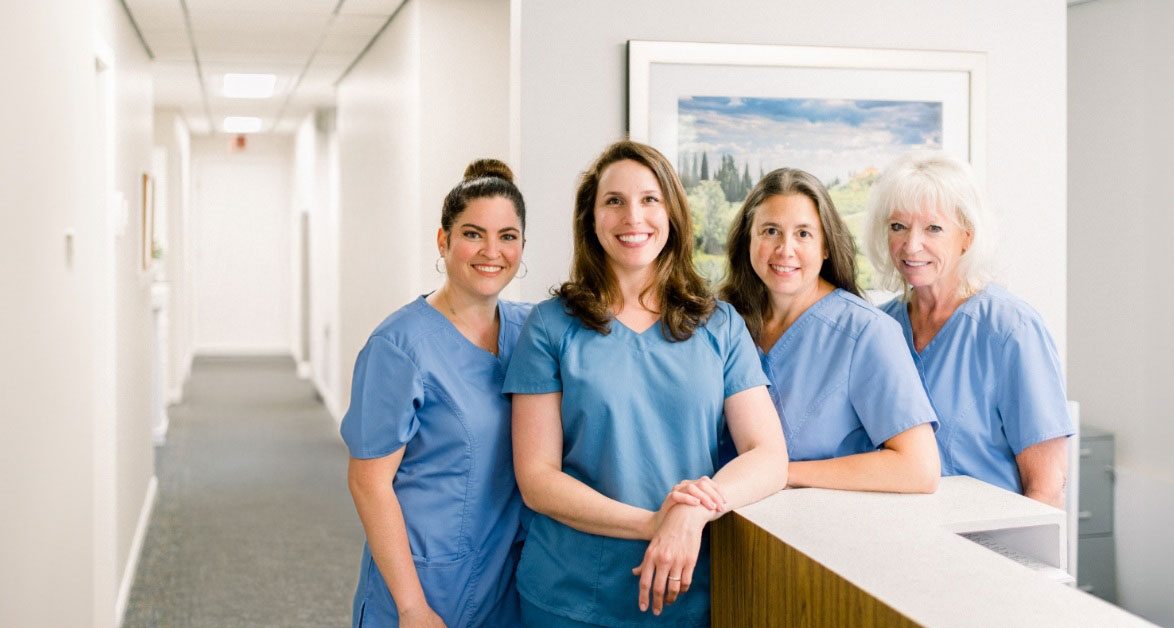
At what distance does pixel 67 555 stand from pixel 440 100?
236 centimetres

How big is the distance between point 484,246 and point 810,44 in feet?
4.27

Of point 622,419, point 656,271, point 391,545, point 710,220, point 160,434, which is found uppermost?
point 710,220

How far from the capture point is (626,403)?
156cm

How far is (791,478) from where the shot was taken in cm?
162

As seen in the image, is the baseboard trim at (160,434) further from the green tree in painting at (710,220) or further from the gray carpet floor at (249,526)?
the green tree in painting at (710,220)

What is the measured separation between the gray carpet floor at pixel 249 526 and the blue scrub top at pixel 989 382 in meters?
2.41

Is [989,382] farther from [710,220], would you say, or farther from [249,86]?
[249,86]

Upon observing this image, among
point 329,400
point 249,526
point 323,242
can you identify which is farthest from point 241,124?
point 249,526

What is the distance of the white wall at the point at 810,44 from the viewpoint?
2512 mm

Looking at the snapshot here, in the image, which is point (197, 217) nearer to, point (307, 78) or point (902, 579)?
point (307, 78)

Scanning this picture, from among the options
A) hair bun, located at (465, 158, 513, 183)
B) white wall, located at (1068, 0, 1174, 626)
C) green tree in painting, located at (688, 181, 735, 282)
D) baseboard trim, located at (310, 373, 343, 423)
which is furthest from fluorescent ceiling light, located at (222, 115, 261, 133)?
hair bun, located at (465, 158, 513, 183)

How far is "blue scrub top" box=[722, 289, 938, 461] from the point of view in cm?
166

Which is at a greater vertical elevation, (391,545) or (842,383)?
(842,383)

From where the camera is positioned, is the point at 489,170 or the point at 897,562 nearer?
the point at 897,562
